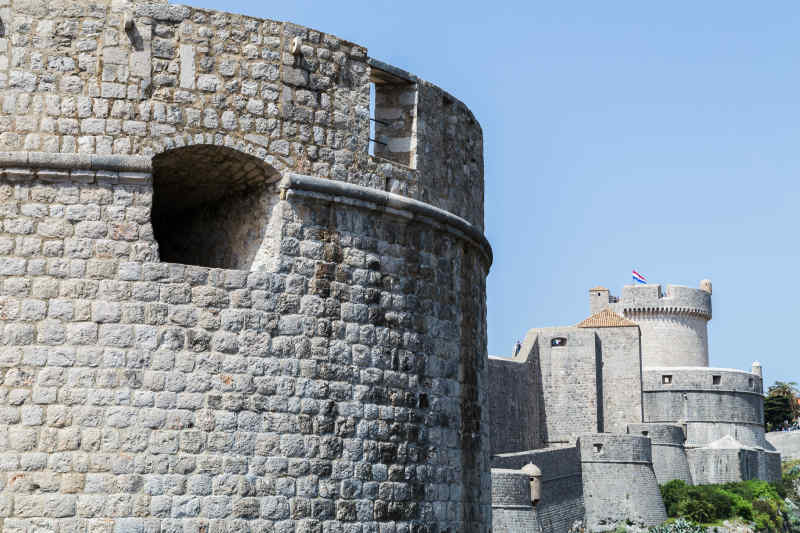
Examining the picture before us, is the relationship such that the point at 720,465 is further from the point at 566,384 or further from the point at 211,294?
the point at 211,294

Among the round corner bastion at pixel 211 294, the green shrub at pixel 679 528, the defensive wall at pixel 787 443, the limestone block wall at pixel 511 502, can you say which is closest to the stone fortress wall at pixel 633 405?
the green shrub at pixel 679 528

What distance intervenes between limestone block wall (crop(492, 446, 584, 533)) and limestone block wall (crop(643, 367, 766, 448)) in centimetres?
995

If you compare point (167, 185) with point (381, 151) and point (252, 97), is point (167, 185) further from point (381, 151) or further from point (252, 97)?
point (381, 151)

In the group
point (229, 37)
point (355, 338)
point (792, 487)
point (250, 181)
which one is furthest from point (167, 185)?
point (792, 487)

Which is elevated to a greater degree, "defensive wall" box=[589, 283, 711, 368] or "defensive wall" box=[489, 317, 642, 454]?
"defensive wall" box=[589, 283, 711, 368]

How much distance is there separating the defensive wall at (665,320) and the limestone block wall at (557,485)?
15410mm

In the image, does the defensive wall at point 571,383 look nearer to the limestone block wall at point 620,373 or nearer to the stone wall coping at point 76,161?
the limestone block wall at point 620,373

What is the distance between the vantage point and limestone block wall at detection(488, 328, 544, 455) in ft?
105

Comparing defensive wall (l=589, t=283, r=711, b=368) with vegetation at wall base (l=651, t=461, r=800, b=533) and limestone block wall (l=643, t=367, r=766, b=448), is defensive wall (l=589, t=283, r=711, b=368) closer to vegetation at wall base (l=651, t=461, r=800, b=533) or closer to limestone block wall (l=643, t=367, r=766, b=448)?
limestone block wall (l=643, t=367, r=766, b=448)

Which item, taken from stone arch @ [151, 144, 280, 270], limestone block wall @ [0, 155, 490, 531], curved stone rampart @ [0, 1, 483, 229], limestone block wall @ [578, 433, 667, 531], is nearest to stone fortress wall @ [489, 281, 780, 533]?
limestone block wall @ [578, 433, 667, 531]

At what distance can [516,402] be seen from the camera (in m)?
34.0

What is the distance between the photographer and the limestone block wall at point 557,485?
29.1 metres

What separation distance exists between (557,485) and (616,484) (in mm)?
2887

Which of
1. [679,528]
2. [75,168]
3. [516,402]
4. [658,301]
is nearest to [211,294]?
[75,168]
